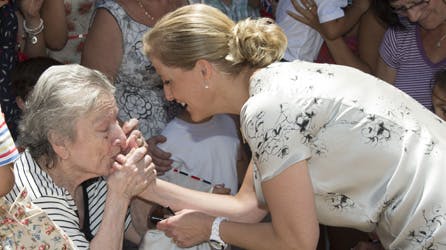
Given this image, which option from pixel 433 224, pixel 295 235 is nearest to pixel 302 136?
pixel 295 235

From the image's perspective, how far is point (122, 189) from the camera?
290 centimetres

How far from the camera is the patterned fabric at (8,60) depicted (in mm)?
3643

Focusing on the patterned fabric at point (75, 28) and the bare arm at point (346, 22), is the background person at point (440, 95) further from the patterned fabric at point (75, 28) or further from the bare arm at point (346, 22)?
the patterned fabric at point (75, 28)

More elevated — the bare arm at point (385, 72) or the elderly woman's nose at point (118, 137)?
the elderly woman's nose at point (118, 137)

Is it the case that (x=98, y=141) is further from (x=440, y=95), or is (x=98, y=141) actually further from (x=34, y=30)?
(x=440, y=95)

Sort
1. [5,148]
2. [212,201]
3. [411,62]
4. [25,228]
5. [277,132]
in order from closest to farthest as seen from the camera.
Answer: [5,148] < [25,228] < [277,132] < [212,201] < [411,62]

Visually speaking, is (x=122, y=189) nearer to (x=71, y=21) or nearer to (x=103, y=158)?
(x=103, y=158)

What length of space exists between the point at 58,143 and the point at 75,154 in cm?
7

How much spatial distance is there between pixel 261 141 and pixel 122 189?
608 mm

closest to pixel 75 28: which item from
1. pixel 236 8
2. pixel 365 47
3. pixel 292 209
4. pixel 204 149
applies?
pixel 236 8

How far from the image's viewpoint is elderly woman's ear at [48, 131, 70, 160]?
2.84m

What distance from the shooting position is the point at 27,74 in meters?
3.61

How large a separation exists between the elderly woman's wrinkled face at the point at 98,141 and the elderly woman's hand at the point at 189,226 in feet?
0.99

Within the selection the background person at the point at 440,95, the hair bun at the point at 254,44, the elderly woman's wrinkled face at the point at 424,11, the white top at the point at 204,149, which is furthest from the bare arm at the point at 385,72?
the hair bun at the point at 254,44
